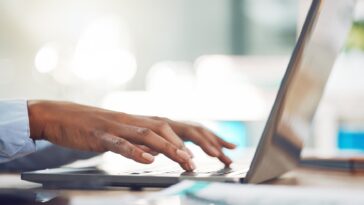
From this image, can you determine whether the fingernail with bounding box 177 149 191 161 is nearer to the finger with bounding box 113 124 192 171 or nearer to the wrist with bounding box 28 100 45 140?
the finger with bounding box 113 124 192 171

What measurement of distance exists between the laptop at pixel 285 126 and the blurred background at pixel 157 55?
2411 millimetres

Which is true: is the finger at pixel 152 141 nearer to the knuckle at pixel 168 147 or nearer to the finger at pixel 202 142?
the knuckle at pixel 168 147

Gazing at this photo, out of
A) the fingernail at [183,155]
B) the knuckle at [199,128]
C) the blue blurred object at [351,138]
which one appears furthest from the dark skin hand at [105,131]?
the blue blurred object at [351,138]

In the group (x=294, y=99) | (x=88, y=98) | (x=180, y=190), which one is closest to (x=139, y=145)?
(x=294, y=99)

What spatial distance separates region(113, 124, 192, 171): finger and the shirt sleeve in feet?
0.38

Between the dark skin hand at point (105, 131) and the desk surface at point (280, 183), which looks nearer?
the desk surface at point (280, 183)

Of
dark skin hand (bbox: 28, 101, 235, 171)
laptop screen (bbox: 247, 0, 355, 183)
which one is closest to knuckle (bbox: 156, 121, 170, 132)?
dark skin hand (bbox: 28, 101, 235, 171)

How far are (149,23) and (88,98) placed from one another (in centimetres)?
51

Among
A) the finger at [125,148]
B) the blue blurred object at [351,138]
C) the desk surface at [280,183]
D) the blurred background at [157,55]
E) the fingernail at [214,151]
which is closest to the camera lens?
the desk surface at [280,183]

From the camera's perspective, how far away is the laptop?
2.05 ft

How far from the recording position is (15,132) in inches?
30.6

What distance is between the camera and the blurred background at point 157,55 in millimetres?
3289

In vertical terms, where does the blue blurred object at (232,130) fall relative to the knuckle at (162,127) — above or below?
below

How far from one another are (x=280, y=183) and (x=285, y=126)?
0.08 meters
